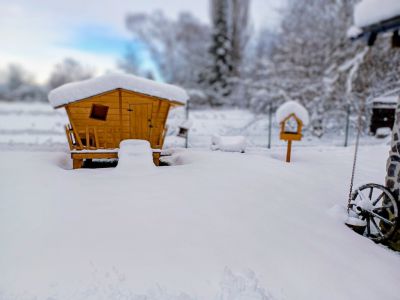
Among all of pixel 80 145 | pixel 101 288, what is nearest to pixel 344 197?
pixel 101 288

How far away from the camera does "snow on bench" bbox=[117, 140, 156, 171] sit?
6398 millimetres

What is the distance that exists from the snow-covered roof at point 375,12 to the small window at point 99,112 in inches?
256

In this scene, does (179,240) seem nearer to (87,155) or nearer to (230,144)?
(87,155)

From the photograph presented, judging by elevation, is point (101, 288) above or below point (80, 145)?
below

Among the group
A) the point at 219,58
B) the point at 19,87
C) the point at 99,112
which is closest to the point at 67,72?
the point at 19,87

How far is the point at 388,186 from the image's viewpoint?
4.64 meters

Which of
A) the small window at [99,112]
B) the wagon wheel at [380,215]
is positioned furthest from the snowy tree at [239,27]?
the wagon wheel at [380,215]

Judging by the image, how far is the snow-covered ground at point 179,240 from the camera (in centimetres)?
307

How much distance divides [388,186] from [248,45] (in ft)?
99.8

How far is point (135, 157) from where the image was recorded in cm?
660

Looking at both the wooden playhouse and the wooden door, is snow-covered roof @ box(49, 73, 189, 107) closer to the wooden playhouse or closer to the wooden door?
the wooden playhouse

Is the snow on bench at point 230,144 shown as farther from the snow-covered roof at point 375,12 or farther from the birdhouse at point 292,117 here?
the snow-covered roof at point 375,12

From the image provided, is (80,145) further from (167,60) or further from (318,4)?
(167,60)

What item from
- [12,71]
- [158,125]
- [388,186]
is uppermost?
[12,71]
